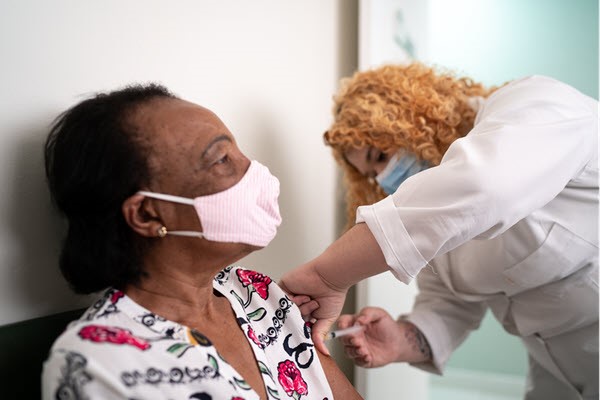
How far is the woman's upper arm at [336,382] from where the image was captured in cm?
129

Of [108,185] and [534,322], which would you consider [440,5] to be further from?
[108,185]

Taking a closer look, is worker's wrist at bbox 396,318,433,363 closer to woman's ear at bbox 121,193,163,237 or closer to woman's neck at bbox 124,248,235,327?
woman's neck at bbox 124,248,235,327

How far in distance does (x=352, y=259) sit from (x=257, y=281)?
23 cm

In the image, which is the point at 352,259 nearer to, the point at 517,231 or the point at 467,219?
the point at 467,219

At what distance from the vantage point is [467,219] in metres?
1.10

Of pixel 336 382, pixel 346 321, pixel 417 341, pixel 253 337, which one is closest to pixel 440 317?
pixel 417 341

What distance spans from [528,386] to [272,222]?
1.53m

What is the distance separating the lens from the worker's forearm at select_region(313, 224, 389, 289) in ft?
3.86

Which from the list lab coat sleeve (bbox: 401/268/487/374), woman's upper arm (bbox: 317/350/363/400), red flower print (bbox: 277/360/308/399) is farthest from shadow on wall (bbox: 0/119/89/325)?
lab coat sleeve (bbox: 401/268/487/374)

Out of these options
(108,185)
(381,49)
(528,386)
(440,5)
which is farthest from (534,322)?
(440,5)

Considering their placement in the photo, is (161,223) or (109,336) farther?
(161,223)

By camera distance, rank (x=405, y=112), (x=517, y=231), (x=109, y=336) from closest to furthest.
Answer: (x=109, y=336), (x=517, y=231), (x=405, y=112)

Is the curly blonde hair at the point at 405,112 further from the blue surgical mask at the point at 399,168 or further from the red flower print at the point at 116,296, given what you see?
the red flower print at the point at 116,296

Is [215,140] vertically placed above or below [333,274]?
above
